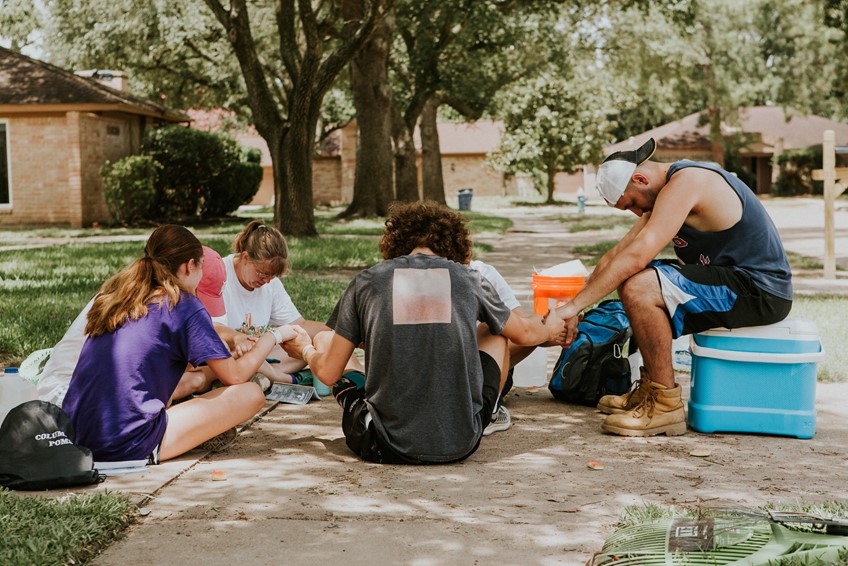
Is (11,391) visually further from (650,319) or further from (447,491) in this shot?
(650,319)

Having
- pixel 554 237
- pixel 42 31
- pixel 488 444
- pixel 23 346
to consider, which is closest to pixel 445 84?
pixel 554 237

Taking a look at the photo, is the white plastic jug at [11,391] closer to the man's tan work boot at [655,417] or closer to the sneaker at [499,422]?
the sneaker at [499,422]

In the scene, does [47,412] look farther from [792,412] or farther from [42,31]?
[42,31]

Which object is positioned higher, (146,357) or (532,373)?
(146,357)

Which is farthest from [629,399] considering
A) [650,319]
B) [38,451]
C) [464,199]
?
[464,199]

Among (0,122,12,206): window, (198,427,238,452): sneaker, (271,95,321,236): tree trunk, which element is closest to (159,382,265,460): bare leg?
(198,427,238,452): sneaker

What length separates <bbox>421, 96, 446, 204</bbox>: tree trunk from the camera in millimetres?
36531

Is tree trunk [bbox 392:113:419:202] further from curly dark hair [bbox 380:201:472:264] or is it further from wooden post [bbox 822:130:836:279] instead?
curly dark hair [bbox 380:201:472:264]

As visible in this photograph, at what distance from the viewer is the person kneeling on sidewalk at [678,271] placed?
5316 millimetres

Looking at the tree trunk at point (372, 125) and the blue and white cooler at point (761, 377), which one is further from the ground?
the tree trunk at point (372, 125)

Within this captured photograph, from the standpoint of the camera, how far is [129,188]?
2477 cm

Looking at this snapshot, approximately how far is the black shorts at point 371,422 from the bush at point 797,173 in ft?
170

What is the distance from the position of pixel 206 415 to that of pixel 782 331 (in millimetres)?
3012

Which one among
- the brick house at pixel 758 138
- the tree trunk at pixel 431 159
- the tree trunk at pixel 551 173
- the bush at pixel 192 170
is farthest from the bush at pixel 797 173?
the bush at pixel 192 170
